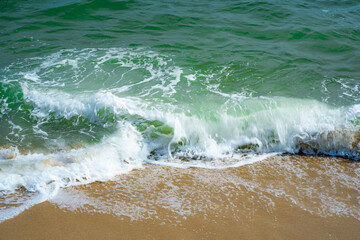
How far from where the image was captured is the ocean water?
13.5 ft

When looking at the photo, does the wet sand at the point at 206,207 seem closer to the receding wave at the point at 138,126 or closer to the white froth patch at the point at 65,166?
the white froth patch at the point at 65,166

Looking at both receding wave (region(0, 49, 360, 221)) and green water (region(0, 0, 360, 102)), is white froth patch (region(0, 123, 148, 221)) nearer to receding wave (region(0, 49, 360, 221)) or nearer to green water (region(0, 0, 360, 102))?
receding wave (region(0, 49, 360, 221))

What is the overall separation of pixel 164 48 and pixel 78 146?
352 centimetres

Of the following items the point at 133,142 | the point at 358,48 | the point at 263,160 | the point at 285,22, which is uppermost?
the point at 285,22

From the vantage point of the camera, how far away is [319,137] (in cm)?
448

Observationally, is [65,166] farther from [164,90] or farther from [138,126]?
[164,90]

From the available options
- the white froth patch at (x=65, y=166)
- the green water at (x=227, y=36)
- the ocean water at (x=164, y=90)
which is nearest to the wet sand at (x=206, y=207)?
the white froth patch at (x=65, y=166)

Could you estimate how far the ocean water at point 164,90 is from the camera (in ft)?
13.5

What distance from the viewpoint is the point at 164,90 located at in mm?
5504

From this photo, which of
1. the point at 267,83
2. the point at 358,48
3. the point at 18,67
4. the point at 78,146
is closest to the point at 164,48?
the point at 267,83

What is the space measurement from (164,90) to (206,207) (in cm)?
274

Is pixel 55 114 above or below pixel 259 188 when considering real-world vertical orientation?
above

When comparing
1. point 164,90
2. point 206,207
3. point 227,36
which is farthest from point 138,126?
point 227,36

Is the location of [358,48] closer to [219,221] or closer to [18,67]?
[219,221]
